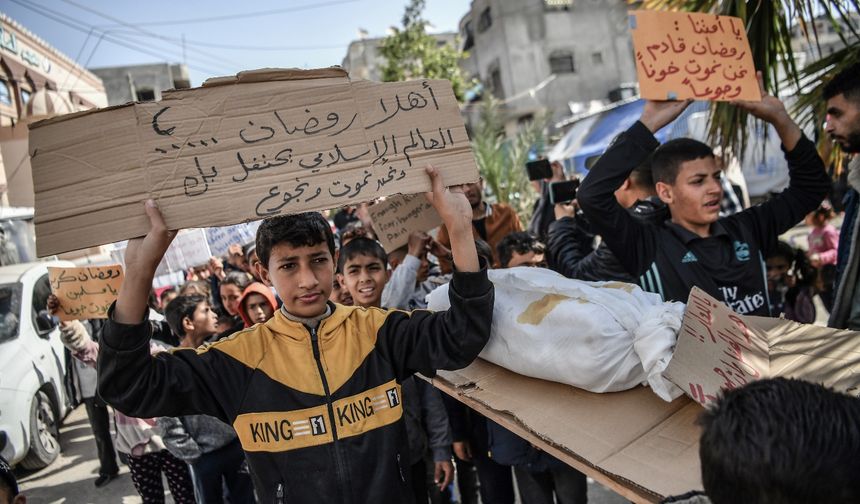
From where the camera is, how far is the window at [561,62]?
23.6 m

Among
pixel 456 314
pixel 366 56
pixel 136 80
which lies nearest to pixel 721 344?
pixel 456 314

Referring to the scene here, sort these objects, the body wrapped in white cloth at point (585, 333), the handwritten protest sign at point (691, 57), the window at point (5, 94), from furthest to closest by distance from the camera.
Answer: the window at point (5, 94), the handwritten protest sign at point (691, 57), the body wrapped in white cloth at point (585, 333)

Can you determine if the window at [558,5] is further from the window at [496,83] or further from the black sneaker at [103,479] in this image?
the black sneaker at [103,479]

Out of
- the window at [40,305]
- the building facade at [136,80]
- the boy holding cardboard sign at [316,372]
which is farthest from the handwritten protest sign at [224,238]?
the building facade at [136,80]

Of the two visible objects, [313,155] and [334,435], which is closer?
[313,155]

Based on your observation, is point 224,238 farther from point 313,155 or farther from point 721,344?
point 721,344

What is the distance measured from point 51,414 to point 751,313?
5961mm

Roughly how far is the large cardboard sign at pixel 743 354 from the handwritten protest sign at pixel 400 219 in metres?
1.30

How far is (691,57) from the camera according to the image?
197 cm

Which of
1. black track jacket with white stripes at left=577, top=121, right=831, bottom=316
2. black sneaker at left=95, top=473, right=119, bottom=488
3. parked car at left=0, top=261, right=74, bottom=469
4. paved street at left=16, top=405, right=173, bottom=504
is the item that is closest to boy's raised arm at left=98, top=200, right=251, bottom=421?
black track jacket with white stripes at left=577, top=121, right=831, bottom=316

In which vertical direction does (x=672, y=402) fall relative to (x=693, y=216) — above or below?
below

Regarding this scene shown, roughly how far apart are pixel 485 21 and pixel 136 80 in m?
16.9

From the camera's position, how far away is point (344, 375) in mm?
1524

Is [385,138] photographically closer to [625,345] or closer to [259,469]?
[625,345]
